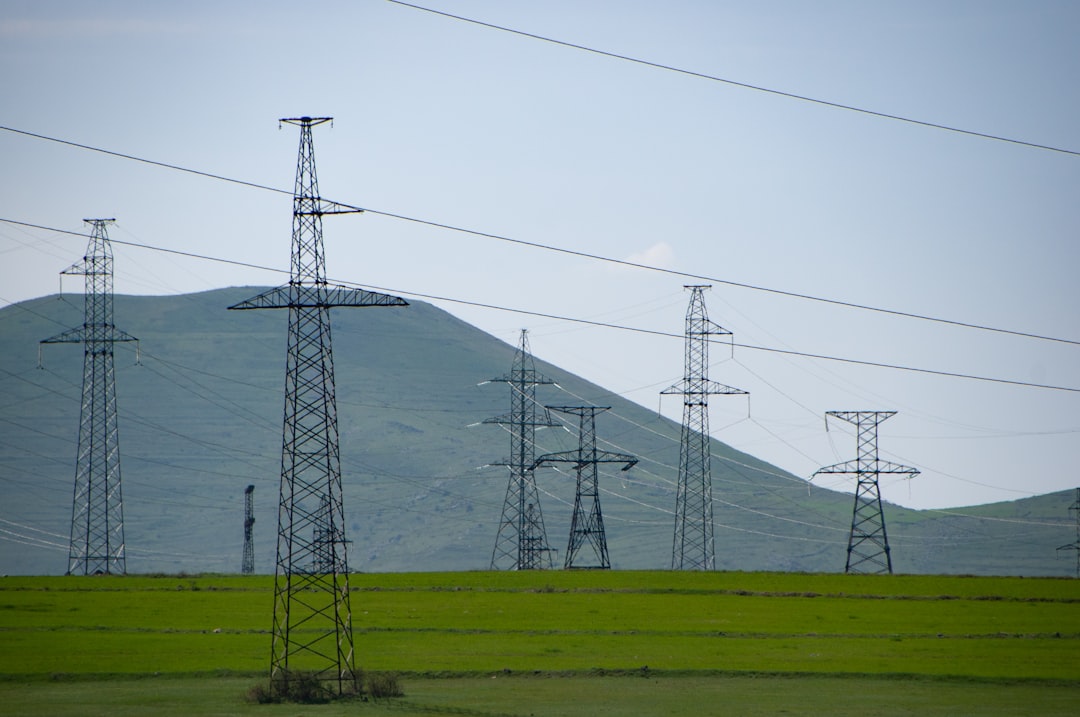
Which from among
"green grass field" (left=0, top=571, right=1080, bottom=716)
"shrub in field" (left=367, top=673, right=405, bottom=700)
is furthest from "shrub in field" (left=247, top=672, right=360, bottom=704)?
"shrub in field" (left=367, top=673, right=405, bottom=700)

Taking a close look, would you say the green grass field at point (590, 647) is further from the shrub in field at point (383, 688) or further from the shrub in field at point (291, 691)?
the shrub in field at point (383, 688)

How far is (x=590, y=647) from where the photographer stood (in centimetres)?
5134

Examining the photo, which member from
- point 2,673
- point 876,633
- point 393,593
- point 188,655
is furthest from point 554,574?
point 2,673

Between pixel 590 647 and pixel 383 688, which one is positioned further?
pixel 590 647

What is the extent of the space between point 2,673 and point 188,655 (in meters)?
7.39

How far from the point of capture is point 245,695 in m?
38.4

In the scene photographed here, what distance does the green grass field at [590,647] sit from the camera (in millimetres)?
37688

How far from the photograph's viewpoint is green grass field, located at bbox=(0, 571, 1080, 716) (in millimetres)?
37688

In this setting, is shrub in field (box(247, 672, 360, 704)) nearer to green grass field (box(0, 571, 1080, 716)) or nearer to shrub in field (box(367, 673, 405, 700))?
A: green grass field (box(0, 571, 1080, 716))

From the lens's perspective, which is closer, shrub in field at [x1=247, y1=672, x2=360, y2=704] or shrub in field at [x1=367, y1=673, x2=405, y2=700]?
shrub in field at [x1=247, y1=672, x2=360, y2=704]

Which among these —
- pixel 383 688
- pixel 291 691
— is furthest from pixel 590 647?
pixel 291 691

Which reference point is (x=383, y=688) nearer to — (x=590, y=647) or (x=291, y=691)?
(x=291, y=691)

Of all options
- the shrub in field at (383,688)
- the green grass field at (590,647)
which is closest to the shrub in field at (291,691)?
the green grass field at (590,647)

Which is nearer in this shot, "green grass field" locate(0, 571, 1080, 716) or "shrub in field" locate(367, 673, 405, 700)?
"green grass field" locate(0, 571, 1080, 716)
